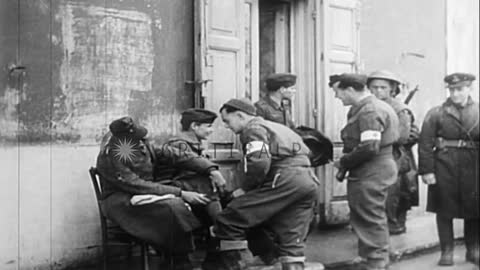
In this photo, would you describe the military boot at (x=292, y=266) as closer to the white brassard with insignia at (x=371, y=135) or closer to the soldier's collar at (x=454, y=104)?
the white brassard with insignia at (x=371, y=135)

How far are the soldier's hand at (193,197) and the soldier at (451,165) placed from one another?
1972 millimetres

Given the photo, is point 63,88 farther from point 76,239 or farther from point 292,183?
point 292,183

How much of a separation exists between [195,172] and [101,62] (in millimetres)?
1152

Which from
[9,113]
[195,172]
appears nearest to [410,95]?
[195,172]

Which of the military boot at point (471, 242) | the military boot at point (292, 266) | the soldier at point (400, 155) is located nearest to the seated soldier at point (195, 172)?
the military boot at point (292, 266)

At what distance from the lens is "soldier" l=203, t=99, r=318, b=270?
5258mm

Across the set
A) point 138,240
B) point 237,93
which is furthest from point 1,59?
point 237,93

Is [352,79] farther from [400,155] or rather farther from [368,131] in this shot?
[400,155]

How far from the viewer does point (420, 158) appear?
6.21 metres

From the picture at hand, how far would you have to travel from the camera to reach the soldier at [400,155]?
651cm

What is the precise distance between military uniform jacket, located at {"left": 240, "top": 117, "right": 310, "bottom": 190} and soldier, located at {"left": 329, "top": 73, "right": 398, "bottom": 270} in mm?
557

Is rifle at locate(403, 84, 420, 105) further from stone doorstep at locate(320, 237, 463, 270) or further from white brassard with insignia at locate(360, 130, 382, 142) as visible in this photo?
white brassard with insignia at locate(360, 130, 382, 142)

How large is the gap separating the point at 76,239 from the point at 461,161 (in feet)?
10.3

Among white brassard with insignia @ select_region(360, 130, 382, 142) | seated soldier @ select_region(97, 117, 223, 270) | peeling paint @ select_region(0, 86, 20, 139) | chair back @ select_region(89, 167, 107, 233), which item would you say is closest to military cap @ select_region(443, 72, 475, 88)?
white brassard with insignia @ select_region(360, 130, 382, 142)
